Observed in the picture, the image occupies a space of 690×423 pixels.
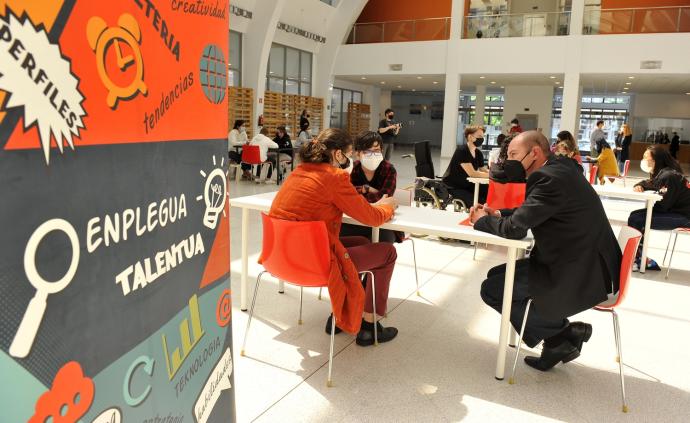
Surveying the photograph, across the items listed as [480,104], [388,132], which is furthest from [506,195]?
[480,104]

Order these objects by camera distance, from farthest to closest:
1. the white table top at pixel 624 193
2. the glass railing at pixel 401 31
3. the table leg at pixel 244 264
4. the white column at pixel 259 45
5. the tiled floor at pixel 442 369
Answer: the glass railing at pixel 401 31 → the white column at pixel 259 45 → the white table top at pixel 624 193 → the table leg at pixel 244 264 → the tiled floor at pixel 442 369

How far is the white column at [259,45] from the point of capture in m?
13.2

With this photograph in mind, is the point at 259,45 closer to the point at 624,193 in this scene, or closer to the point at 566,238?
the point at 624,193

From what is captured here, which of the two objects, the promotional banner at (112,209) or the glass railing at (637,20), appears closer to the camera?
the promotional banner at (112,209)

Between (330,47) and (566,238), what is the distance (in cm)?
1534

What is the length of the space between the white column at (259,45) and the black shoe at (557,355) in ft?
39.3

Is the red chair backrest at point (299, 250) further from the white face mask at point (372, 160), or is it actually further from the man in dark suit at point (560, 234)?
the white face mask at point (372, 160)

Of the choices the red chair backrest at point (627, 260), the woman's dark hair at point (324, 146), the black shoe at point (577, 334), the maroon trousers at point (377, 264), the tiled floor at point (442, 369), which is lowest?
the tiled floor at point (442, 369)

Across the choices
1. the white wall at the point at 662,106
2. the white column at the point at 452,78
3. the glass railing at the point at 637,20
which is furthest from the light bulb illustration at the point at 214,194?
the white wall at the point at 662,106

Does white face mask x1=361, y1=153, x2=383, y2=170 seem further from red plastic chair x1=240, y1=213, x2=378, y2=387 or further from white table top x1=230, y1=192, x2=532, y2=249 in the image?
red plastic chair x1=240, y1=213, x2=378, y2=387

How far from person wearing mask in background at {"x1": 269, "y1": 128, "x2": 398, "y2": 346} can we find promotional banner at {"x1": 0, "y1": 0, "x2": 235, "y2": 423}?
117cm

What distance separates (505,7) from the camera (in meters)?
16.9

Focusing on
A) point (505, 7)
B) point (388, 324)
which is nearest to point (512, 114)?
point (505, 7)

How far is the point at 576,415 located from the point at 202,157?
2015 millimetres
